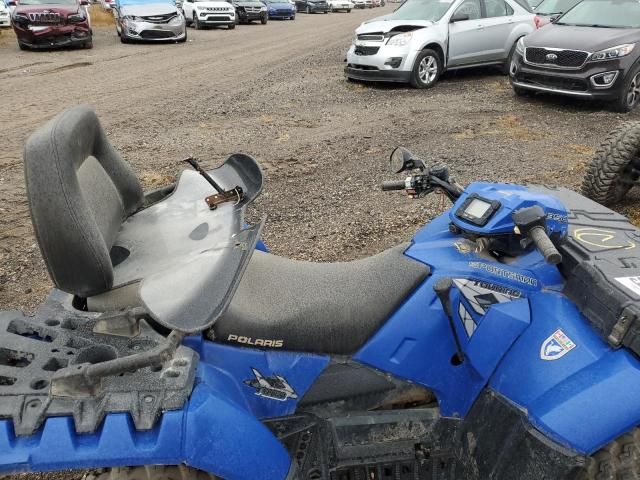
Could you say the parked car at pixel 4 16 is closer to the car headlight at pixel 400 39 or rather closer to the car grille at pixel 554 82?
the car headlight at pixel 400 39

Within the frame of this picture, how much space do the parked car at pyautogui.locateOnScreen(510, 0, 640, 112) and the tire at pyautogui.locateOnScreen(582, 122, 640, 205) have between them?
4.42 metres

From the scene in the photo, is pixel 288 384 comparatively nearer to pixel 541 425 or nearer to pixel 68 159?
pixel 541 425

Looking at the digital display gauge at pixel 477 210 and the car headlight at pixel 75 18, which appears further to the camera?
the car headlight at pixel 75 18

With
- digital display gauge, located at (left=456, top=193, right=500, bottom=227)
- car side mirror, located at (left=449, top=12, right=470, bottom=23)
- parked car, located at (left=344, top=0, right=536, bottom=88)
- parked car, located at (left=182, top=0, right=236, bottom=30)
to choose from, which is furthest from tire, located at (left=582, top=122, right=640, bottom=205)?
parked car, located at (left=182, top=0, right=236, bottom=30)

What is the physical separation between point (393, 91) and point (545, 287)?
29.1ft

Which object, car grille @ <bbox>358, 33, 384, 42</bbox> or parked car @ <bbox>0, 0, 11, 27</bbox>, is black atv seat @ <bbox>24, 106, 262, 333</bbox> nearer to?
car grille @ <bbox>358, 33, 384, 42</bbox>

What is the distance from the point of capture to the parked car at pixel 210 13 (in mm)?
20672

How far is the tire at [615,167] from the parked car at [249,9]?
21145 mm

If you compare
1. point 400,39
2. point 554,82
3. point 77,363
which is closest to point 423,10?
point 400,39

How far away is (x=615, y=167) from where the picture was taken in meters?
4.51

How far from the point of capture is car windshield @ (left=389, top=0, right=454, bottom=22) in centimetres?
1083

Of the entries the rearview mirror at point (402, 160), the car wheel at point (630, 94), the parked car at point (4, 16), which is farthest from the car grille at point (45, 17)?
the rearview mirror at point (402, 160)

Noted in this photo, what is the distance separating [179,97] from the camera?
9.87 meters

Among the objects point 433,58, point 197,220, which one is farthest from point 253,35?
point 197,220
